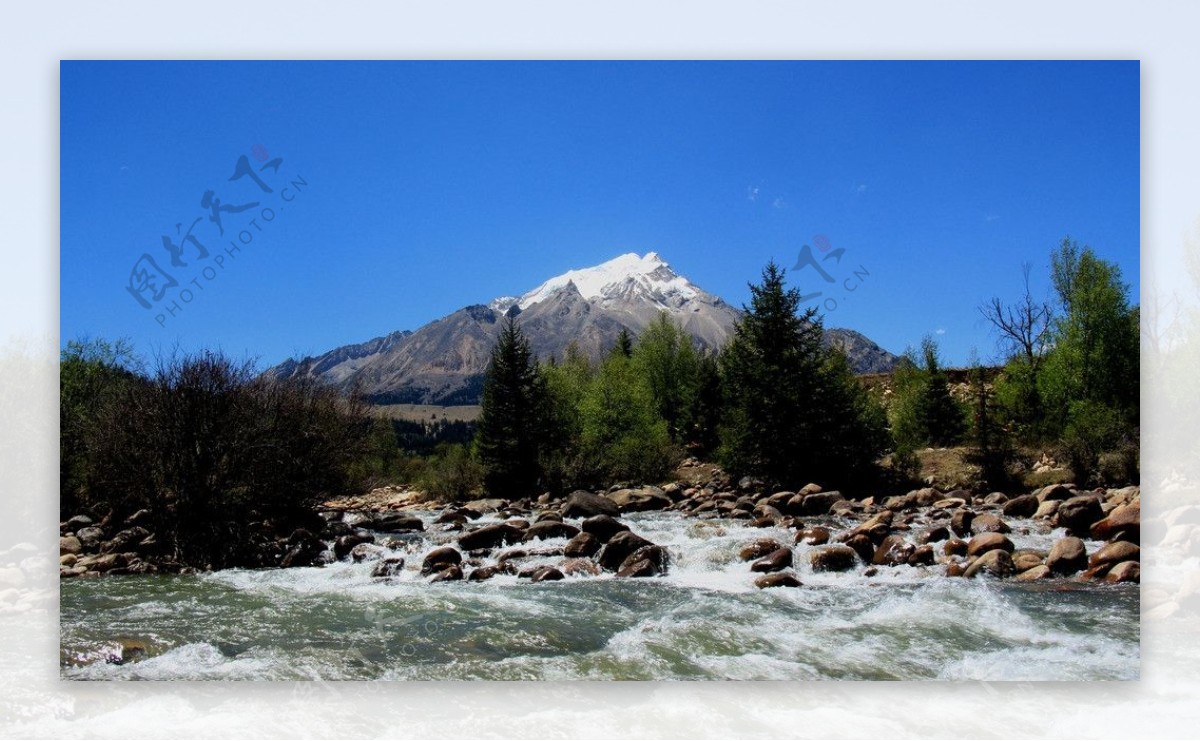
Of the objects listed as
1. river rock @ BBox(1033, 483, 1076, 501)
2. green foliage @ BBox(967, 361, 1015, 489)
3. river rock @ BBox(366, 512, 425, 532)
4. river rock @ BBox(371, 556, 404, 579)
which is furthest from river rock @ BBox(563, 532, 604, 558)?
green foliage @ BBox(967, 361, 1015, 489)

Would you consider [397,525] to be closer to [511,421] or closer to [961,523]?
[511,421]

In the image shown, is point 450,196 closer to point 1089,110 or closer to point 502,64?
point 502,64

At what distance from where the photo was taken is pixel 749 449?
16.0m

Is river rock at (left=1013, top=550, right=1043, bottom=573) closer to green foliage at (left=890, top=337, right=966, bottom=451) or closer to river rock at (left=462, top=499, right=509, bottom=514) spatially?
river rock at (left=462, top=499, right=509, bottom=514)

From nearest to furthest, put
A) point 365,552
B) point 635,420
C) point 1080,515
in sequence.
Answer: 1. point 1080,515
2. point 365,552
3. point 635,420

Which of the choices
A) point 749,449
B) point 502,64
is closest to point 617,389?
point 749,449

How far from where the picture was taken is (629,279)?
8.91 meters

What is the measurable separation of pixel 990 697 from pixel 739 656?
1.61 metres

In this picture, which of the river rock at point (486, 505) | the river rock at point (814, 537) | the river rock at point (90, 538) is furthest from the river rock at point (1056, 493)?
the river rock at point (90, 538)

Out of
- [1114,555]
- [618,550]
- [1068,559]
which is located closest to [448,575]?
[618,550]

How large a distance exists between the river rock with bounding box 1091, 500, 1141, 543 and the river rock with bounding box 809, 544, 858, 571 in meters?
2.75

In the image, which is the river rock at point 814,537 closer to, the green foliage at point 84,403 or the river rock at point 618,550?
the river rock at point 618,550

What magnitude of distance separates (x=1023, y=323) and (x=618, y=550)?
5391 millimetres

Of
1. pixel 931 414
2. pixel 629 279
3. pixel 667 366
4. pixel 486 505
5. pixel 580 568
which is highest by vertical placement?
pixel 629 279
